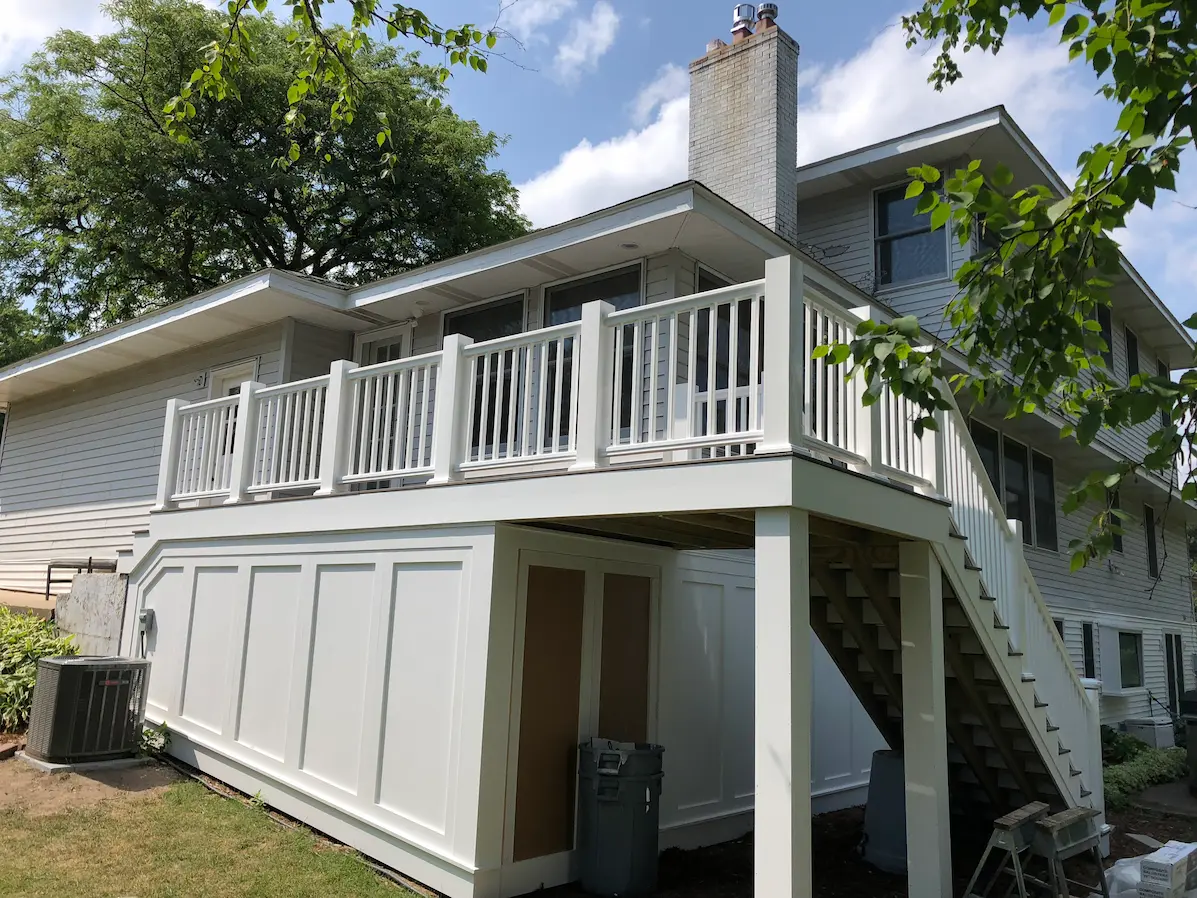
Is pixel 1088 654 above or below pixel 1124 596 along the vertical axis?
below

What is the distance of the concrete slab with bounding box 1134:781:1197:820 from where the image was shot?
396 inches

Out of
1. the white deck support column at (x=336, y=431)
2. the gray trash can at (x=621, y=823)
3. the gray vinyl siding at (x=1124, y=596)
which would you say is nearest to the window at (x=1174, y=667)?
the gray vinyl siding at (x=1124, y=596)

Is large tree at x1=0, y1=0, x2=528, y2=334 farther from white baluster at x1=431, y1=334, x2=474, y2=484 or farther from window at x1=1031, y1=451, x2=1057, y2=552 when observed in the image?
white baluster at x1=431, y1=334, x2=474, y2=484

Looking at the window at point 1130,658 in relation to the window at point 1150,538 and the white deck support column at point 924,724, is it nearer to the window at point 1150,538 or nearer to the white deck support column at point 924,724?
the window at point 1150,538

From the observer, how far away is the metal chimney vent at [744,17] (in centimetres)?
1152

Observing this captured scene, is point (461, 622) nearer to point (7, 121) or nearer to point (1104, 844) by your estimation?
point (1104, 844)

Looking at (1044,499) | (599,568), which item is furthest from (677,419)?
(1044,499)

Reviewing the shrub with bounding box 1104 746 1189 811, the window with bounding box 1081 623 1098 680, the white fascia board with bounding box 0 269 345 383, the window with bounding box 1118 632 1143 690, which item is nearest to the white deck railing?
the white fascia board with bounding box 0 269 345 383

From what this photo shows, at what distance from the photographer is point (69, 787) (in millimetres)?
7207

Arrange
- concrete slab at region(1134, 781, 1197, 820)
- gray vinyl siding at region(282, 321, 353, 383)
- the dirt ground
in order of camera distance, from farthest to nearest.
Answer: gray vinyl siding at region(282, 321, 353, 383)
concrete slab at region(1134, 781, 1197, 820)
the dirt ground

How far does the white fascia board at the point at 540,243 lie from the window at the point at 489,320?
0.74m

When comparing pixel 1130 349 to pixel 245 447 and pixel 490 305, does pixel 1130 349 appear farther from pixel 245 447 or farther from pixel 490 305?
pixel 245 447

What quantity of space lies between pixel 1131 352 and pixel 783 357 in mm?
15656

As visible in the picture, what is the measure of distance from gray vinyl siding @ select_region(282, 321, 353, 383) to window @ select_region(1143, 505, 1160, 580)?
16143 mm
